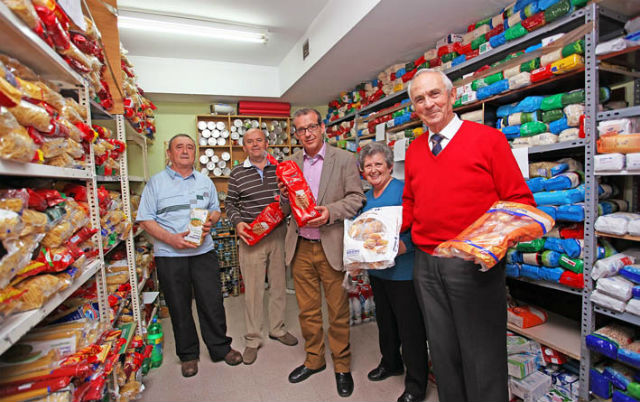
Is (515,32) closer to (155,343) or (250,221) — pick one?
(250,221)

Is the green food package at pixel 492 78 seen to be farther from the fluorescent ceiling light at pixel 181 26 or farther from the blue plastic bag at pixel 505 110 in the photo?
the fluorescent ceiling light at pixel 181 26

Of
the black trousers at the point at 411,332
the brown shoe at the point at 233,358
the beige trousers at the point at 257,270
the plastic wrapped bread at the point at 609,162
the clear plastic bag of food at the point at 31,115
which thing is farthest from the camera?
the beige trousers at the point at 257,270

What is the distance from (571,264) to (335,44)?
266cm

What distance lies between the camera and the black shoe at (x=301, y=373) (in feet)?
8.29

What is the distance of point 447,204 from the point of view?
5.07 feet

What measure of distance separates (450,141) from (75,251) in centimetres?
180

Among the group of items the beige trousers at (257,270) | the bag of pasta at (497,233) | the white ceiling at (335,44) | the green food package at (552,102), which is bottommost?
the beige trousers at (257,270)

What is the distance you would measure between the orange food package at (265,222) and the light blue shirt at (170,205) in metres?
0.40

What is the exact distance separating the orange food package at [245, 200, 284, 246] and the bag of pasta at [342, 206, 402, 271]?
3.04ft

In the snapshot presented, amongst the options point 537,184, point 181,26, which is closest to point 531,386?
point 537,184

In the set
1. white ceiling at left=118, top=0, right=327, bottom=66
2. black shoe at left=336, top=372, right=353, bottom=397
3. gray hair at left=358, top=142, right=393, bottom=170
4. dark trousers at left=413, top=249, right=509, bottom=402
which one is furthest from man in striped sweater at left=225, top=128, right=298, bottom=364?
dark trousers at left=413, top=249, right=509, bottom=402

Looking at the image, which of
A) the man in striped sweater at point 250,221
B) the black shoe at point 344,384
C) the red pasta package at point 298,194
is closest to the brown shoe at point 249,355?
the man in striped sweater at point 250,221

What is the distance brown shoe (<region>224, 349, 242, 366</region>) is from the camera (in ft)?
9.28

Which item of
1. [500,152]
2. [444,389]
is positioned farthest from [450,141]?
[444,389]
